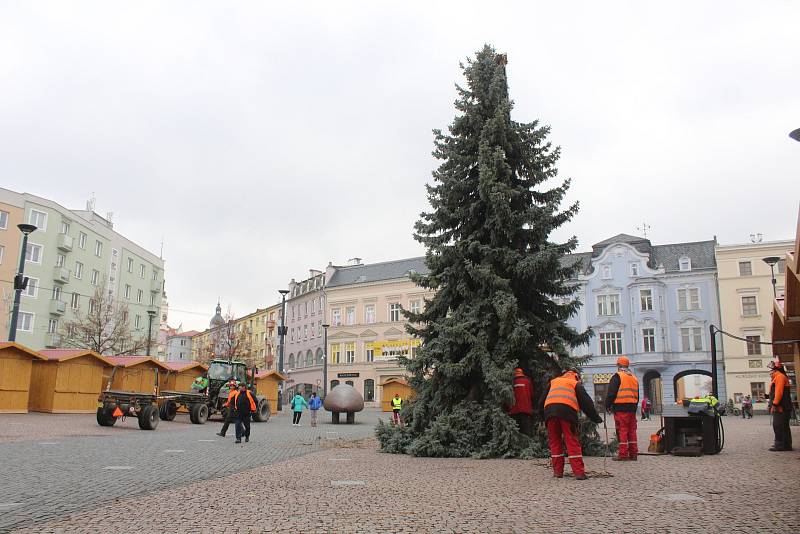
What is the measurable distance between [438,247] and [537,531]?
9.84m

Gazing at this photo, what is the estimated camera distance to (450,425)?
13.7 m

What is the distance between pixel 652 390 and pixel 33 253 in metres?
51.5

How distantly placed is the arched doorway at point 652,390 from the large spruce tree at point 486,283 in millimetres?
39796

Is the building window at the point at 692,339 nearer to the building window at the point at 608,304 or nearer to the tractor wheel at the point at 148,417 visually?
the building window at the point at 608,304

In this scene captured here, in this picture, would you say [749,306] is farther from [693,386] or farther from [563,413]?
[563,413]

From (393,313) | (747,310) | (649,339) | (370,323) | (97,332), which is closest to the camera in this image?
(97,332)

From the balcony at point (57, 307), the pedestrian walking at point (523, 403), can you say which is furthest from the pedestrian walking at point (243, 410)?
the balcony at point (57, 307)

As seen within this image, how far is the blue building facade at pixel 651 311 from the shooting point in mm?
50438

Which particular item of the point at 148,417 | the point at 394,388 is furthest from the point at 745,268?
the point at 148,417

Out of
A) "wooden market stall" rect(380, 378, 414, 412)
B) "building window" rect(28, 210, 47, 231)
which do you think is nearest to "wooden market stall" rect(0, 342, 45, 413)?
"wooden market stall" rect(380, 378, 414, 412)

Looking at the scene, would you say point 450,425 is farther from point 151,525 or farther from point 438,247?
point 151,525

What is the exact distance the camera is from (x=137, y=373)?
107 ft

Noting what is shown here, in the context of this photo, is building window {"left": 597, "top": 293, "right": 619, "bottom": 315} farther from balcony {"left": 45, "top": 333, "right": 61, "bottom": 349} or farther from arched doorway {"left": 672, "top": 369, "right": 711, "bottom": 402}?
balcony {"left": 45, "top": 333, "right": 61, "bottom": 349}

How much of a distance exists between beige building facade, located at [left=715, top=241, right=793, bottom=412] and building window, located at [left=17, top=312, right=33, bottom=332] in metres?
53.1
